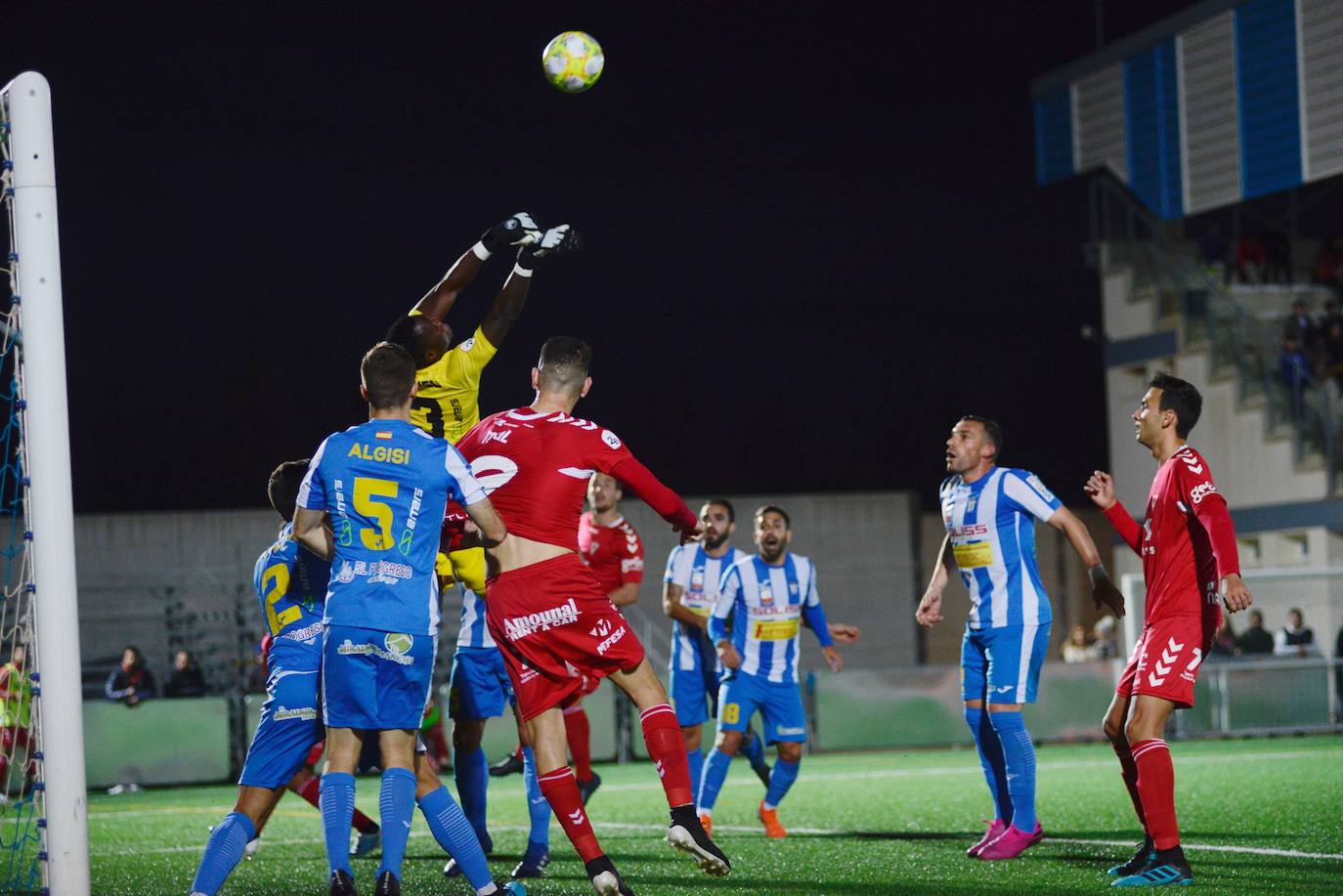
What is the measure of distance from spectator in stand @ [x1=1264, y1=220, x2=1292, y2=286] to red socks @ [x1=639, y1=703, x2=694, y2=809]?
23.0 m

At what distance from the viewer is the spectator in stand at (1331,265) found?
88.4 ft

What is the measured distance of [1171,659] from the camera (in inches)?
283

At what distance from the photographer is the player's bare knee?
33.7 feet

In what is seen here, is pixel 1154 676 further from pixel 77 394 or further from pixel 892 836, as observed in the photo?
pixel 77 394

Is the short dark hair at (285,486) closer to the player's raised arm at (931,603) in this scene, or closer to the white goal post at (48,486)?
the white goal post at (48,486)

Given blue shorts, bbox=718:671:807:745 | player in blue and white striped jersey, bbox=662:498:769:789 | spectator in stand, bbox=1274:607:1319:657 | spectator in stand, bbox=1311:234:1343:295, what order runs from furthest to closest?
spectator in stand, bbox=1311:234:1343:295
spectator in stand, bbox=1274:607:1319:657
player in blue and white striped jersey, bbox=662:498:769:789
blue shorts, bbox=718:671:807:745

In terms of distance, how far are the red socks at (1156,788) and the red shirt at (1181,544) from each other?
599mm

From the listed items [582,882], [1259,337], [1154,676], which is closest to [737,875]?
[582,882]

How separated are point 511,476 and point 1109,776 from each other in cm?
932

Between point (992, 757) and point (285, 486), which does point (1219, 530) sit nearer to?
point (992, 757)

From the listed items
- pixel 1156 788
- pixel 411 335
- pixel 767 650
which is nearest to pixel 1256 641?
pixel 767 650

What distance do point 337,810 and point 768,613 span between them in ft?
16.0

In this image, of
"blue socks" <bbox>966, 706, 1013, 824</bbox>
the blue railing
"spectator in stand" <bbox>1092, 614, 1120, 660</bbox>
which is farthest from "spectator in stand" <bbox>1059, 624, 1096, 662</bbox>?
"blue socks" <bbox>966, 706, 1013, 824</bbox>

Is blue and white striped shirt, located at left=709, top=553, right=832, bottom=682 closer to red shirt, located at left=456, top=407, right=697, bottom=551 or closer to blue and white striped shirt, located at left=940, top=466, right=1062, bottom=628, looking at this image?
blue and white striped shirt, located at left=940, top=466, right=1062, bottom=628
